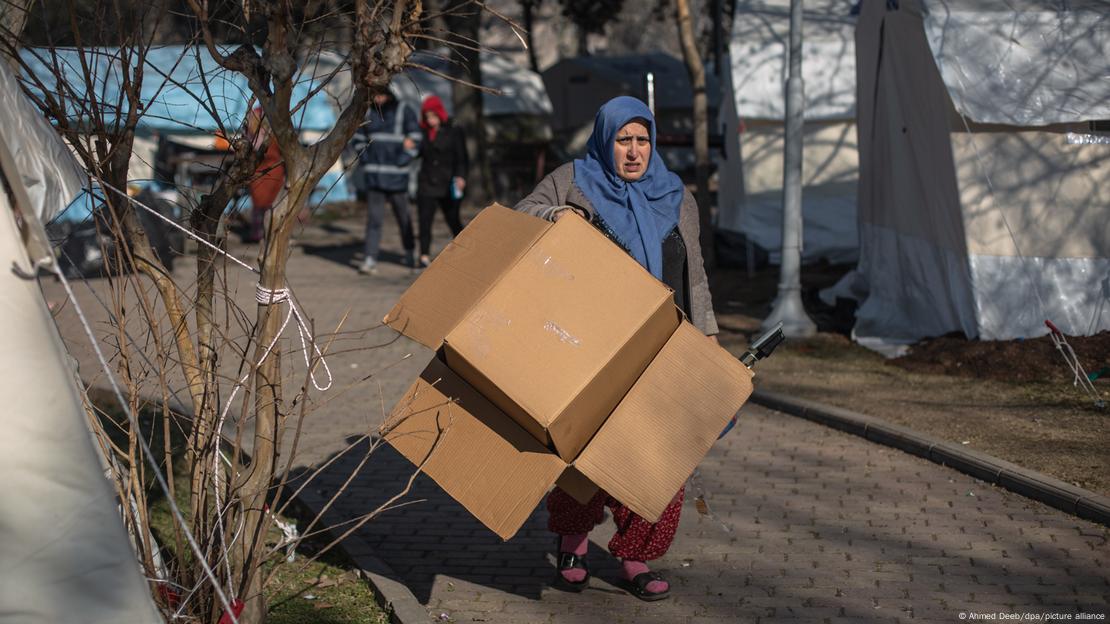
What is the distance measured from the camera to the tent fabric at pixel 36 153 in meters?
3.34

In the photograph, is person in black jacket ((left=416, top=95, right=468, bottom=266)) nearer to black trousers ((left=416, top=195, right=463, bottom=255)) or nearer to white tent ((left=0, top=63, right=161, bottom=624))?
black trousers ((left=416, top=195, right=463, bottom=255))

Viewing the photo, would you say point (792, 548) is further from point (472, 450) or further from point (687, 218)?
point (472, 450)

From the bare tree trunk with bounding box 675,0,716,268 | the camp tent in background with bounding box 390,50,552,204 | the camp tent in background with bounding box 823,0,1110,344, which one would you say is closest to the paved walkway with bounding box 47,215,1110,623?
the camp tent in background with bounding box 823,0,1110,344

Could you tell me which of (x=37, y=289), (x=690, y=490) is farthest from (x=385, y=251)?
(x=37, y=289)

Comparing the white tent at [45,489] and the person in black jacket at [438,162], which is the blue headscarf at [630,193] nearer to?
the white tent at [45,489]

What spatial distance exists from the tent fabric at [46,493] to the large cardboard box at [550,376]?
4.53 feet

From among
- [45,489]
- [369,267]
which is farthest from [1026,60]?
[369,267]

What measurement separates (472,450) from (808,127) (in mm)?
12024

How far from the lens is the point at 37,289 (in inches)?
112

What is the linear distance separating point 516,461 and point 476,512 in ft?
0.75

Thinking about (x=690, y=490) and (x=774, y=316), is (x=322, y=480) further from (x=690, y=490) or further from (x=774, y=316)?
(x=774, y=316)

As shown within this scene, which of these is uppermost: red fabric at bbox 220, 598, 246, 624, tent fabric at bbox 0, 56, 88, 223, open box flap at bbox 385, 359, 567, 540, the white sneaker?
tent fabric at bbox 0, 56, 88, 223

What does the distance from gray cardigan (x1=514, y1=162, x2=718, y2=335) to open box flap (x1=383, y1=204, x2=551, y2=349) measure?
0.48 metres

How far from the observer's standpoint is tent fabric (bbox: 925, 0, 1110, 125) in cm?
885
